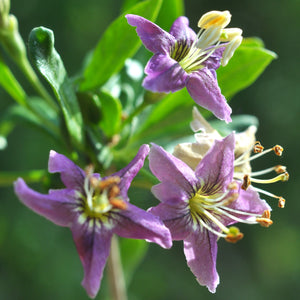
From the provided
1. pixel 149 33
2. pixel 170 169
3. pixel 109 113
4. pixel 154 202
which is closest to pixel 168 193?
pixel 170 169

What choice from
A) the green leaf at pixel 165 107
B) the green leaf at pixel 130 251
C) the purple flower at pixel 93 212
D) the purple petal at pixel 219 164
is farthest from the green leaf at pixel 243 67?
the green leaf at pixel 130 251

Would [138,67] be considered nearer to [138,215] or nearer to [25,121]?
[25,121]

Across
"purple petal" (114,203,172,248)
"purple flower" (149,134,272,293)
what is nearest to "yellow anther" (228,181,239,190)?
"purple flower" (149,134,272,293)

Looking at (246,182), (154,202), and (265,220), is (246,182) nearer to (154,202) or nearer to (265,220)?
(265,220)

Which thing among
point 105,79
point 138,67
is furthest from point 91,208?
point 138,67

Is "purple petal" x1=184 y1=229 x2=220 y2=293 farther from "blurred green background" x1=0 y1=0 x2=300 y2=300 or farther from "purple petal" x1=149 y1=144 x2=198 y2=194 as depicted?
"blurred green background" x1=0 y1=0 x2=300 y2=300

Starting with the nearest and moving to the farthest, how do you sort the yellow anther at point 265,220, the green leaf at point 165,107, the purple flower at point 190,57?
the purple flower at point 190,57 → the yellow anther at point 265,220 → the green leaf at point 165,107

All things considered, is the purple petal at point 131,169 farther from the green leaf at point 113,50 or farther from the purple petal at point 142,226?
the green leaf at point 113,50
